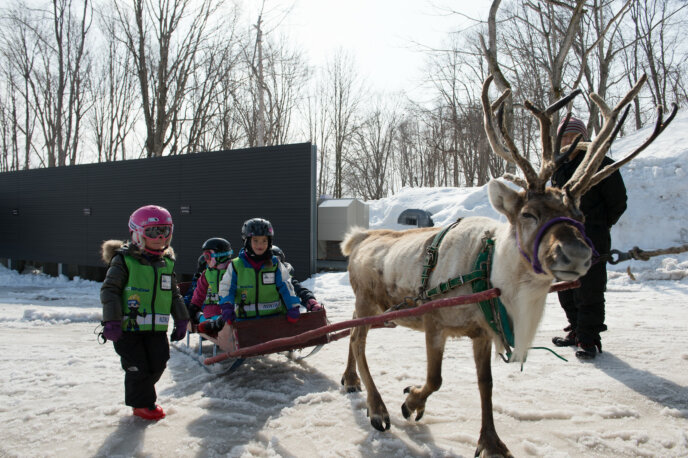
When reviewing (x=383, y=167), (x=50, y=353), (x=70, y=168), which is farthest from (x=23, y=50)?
(x=50, y=353)

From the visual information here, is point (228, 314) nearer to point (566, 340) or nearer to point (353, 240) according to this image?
point (353, 240)

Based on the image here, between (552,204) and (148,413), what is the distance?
3.22 m

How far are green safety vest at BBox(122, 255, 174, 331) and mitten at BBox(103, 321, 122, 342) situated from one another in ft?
0.56

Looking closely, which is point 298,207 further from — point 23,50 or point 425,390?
point 23,50

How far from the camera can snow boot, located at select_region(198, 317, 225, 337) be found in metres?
4.30

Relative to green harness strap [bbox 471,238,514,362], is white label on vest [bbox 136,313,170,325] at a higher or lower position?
lower

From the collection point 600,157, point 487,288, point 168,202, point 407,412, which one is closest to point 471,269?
point 487,288

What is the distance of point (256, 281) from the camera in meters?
4.65

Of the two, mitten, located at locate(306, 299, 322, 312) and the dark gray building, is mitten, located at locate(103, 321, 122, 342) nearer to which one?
mitten, located at locate(306, 299, 322, 312)

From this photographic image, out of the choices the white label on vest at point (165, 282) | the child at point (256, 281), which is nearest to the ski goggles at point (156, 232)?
the white label on vest at point (165, 282)

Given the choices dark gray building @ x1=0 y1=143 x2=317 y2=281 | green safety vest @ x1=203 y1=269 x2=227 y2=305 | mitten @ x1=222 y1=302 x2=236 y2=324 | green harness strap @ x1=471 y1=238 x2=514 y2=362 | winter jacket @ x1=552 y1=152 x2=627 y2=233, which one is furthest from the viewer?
dark gray building @ x1=0 y1=143 x2=317 y2=281

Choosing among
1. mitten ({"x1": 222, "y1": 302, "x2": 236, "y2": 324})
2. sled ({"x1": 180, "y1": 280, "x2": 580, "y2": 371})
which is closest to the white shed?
sled ({"x1": 180, "y1": 280, "x2": 580, "y2": 371})

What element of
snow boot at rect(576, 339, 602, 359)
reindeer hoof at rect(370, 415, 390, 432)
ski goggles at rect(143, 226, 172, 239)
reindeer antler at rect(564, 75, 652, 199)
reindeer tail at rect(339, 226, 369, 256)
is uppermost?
reindeer antler at rect(564, 75, 652, 199)

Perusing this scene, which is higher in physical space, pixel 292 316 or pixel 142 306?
pixel 142 306
